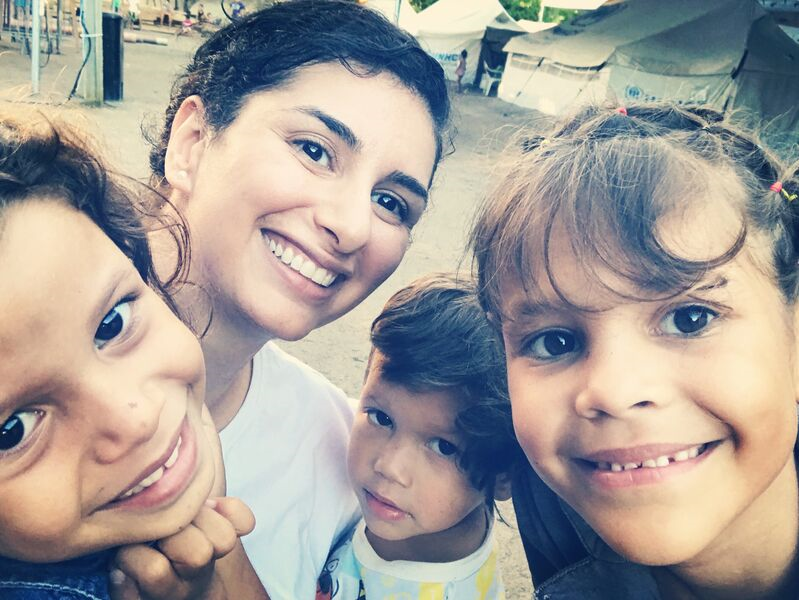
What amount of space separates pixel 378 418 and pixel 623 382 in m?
0.92

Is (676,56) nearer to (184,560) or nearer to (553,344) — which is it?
(553,344)

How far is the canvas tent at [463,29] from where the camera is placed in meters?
21.1

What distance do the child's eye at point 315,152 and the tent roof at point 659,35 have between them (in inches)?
485

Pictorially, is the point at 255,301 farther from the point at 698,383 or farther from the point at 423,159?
the point at 698,383

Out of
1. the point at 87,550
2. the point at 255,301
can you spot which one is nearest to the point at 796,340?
the point at 255,301

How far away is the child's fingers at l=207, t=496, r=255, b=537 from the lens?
1.19 m

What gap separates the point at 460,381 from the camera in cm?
182

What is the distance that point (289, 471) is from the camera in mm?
1847

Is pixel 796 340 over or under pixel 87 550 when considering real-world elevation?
over

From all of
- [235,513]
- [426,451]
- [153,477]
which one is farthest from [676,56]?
[153,477]

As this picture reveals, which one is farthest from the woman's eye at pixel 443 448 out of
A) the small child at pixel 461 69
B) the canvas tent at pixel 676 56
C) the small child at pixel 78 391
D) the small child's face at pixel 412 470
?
the small child at pixel 461 69

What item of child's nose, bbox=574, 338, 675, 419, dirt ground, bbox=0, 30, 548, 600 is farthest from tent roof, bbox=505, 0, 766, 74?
child's nose, bbox=574, 338, 675, 419

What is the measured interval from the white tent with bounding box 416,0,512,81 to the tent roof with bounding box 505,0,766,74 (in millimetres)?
4952

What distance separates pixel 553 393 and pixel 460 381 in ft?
1.86
